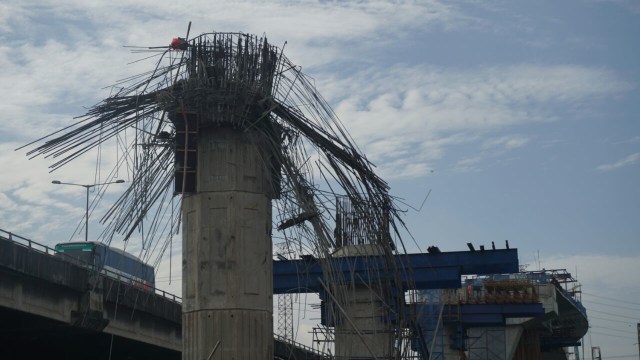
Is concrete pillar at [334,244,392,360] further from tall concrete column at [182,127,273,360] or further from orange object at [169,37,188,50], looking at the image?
orange object at [169,37,188,50]

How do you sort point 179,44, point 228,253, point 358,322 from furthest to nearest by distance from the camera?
point 358,322, point 179,44, point 228,253

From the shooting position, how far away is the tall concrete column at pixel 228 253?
51.5 ft

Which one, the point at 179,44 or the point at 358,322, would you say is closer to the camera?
the point at 179,44

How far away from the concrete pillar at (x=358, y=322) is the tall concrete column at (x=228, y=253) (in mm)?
1476

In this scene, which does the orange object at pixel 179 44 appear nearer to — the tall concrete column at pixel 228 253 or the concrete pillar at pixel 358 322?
the tall concrete column at pixel 228 253

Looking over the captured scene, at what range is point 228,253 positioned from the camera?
51.9ft

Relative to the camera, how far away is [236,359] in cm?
1562

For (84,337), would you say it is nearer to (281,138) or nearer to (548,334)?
(281,138)

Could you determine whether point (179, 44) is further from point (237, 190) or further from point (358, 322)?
point (358, 322)

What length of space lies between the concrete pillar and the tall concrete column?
1.48m

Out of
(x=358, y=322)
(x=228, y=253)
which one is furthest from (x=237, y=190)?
(x=358, y=322)

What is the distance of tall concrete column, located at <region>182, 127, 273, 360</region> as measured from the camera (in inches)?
618

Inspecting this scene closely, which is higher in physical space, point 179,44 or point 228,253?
point 179,44

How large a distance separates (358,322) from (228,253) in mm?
11373
